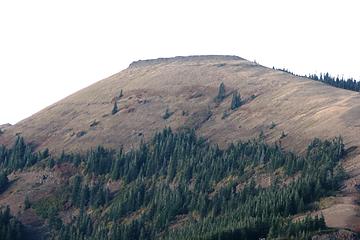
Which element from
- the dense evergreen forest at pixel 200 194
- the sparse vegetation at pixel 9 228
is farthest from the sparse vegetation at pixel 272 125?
the sparse vegetation at pixel 9 228

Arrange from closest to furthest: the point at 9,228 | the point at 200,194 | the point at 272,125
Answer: the point at 200,194, the point at 9,228, the point at 272,125

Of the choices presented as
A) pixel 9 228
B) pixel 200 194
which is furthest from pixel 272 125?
pixel 9 228

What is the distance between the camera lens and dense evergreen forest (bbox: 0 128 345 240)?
12069 centimetres

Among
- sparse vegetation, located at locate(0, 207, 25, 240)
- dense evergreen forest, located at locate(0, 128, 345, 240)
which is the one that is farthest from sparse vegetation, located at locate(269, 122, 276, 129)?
sparse vegetation, located at locate(0, 207, 25, 240)

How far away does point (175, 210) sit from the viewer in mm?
156250

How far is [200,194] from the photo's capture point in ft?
514

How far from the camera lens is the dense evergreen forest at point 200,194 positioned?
121 m

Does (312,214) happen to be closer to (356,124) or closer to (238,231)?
(238,231)

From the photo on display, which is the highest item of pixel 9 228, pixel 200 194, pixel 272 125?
pixel 9 228

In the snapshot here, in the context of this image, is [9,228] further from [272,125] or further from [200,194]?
[272,125]

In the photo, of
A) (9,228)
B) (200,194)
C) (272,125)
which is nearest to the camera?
(200,194)

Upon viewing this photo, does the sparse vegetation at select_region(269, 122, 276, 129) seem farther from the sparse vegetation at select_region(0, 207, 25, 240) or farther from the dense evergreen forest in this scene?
the sparse vegetation at select_region(0, 207, 25, 240)

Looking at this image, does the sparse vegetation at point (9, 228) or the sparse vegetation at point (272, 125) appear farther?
the sparse vegetation at point (272, 125)

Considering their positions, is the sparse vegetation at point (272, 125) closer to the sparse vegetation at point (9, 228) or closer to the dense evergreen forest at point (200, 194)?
the dense evergreen forest at point (200, 194)
